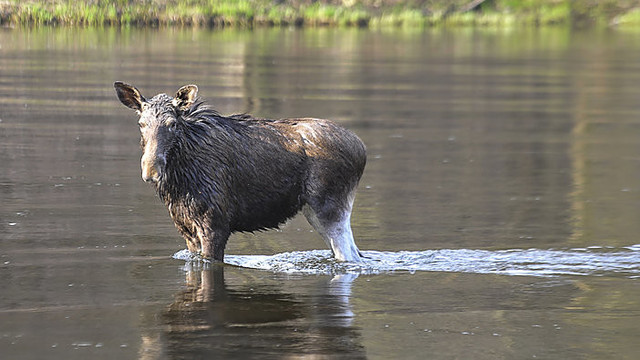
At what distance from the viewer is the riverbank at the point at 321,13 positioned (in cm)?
5075

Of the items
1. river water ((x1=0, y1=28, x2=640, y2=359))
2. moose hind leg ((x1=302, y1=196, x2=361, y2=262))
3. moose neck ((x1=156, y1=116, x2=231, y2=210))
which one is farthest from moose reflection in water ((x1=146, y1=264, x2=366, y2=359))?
moose neck ((x1=156, y1=116, x2=231, y2=210))

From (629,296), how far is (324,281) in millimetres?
2471

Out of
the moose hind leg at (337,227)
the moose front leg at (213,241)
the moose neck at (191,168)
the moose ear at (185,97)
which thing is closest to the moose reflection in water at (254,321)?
the moose front leg at (213,241)

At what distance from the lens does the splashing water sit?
11.3 meters

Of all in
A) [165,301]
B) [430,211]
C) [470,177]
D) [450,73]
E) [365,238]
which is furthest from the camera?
[450,73]

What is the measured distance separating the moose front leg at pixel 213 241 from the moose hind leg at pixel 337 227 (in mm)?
870

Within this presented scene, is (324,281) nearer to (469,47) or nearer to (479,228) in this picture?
(479,228)

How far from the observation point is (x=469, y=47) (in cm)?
4697

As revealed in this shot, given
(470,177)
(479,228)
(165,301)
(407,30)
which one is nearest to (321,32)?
(407,30)

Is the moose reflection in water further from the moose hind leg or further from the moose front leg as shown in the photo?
the moose hind leg

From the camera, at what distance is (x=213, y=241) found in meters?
10.7

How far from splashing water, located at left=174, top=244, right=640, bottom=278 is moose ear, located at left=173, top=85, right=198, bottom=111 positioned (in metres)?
1.39

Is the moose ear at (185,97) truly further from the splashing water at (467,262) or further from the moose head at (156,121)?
the splashing water at (467,262)

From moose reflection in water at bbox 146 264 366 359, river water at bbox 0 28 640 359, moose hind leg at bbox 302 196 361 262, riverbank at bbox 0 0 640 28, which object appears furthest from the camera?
riverbank at bbox 0 0 640 28
